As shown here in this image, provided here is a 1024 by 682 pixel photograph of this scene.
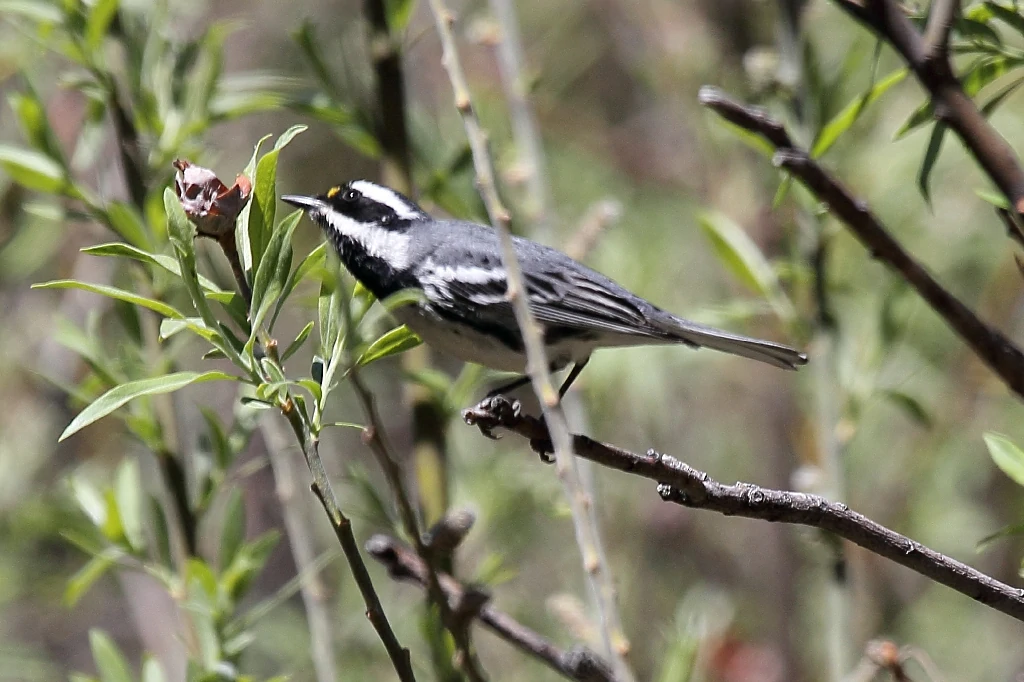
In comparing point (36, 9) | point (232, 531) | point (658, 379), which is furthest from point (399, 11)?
point (658, 379)

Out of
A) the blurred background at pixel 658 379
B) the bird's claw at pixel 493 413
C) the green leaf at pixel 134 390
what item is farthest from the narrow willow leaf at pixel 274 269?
the blurred background at pixel 658 379

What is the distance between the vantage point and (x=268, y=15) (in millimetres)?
5598

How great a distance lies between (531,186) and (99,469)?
82.6 inches

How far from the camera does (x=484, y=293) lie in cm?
224

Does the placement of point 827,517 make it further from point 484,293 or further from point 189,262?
point 484,293

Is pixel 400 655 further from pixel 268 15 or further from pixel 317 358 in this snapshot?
pixel 268 15

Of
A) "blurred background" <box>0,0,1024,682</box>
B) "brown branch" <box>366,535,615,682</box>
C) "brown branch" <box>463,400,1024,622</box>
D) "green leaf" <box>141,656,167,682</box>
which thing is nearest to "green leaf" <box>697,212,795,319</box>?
"blurred background" <box>0,0,1024,682</box>

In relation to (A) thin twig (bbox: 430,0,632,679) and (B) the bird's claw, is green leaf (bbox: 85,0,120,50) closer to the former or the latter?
(A) thin twig (bbox: 430,0,632,679)

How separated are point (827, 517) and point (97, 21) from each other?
5.46ft

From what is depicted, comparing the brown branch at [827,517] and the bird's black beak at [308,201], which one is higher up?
the bird's black beak at [308,201]

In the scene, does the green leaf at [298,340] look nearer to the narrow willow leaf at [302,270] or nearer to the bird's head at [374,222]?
the narrow willow leaf at [302,270]

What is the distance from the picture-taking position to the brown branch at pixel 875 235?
1457mm

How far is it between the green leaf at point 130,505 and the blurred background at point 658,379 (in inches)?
3.7

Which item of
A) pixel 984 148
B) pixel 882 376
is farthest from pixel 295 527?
pixel 984 148
